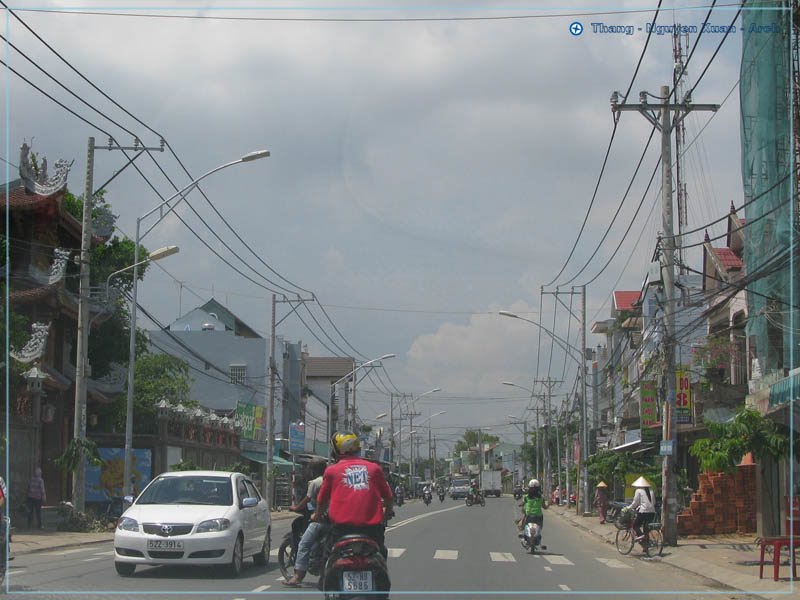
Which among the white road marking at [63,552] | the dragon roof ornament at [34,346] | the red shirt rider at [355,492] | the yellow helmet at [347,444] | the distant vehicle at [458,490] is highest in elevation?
the dragon roof ornament at [34,346]

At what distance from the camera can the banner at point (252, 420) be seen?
59688 mm

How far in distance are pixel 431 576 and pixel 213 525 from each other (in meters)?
3.87

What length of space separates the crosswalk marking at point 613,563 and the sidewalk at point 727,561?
3.28 feet

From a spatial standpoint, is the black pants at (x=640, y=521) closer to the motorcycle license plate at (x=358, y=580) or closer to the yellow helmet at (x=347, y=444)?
the yellow helmet at (x=347, y=444)

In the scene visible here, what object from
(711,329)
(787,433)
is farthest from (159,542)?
(711,329)

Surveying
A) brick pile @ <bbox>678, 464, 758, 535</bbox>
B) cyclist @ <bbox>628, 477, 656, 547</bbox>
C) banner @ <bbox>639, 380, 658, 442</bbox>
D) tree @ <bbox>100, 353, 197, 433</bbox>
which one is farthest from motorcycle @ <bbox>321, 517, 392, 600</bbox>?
tree @ <bbox>100, 353, 197, 433</bbox>

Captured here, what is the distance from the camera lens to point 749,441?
2044cm

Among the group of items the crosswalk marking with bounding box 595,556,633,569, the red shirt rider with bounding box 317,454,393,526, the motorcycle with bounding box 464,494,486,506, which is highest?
the red shirt rider with bounding box 317,454,393,526

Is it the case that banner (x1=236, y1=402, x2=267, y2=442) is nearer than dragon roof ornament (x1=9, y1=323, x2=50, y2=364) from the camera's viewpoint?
No

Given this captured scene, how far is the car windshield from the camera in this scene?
15.9 m

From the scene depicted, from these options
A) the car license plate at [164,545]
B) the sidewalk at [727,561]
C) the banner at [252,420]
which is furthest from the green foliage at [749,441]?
the banner at [252,420]

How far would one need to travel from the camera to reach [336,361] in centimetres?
10469

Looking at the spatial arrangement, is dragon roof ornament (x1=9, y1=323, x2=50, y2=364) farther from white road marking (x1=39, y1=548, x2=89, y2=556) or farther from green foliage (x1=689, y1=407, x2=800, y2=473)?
green foliage (x1=689, y1=407, x2=800, y2=473)

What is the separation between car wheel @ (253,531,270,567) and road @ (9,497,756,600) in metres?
0.13
